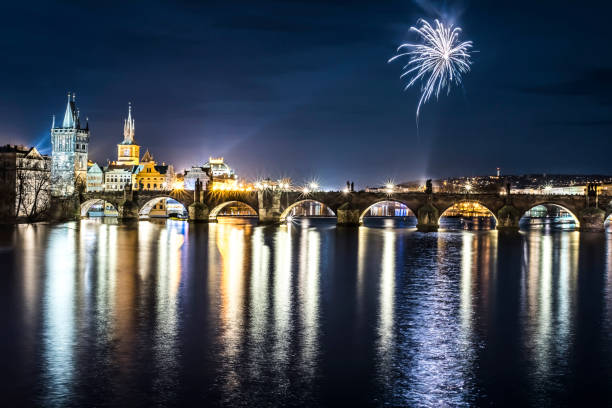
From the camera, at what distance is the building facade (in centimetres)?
8650

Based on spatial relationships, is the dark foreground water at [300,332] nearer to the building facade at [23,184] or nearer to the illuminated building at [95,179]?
the building facade at [23,184]

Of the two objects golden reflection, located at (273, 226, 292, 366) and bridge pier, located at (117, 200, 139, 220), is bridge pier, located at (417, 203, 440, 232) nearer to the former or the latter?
golden reflection, located at (273, 226, 292, 366)

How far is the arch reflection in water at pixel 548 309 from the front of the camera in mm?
20766

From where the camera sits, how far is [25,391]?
683 inches

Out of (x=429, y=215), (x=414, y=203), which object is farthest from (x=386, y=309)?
(x=414, y=203)

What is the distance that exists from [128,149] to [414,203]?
337 feet

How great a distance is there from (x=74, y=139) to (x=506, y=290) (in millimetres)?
121520

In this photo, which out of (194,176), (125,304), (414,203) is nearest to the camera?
(125,304)

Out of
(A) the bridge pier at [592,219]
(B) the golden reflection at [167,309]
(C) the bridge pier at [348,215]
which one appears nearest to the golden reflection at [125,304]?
(B) the golden reflection at [167,309]

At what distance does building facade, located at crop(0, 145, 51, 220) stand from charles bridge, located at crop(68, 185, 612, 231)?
18.2m

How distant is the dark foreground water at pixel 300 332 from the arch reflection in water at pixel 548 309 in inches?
3.8

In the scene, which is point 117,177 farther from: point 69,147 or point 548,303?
point 548,303

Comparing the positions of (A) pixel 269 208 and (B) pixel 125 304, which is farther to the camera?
(A) pixel 269 208

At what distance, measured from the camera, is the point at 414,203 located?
90.9 m
